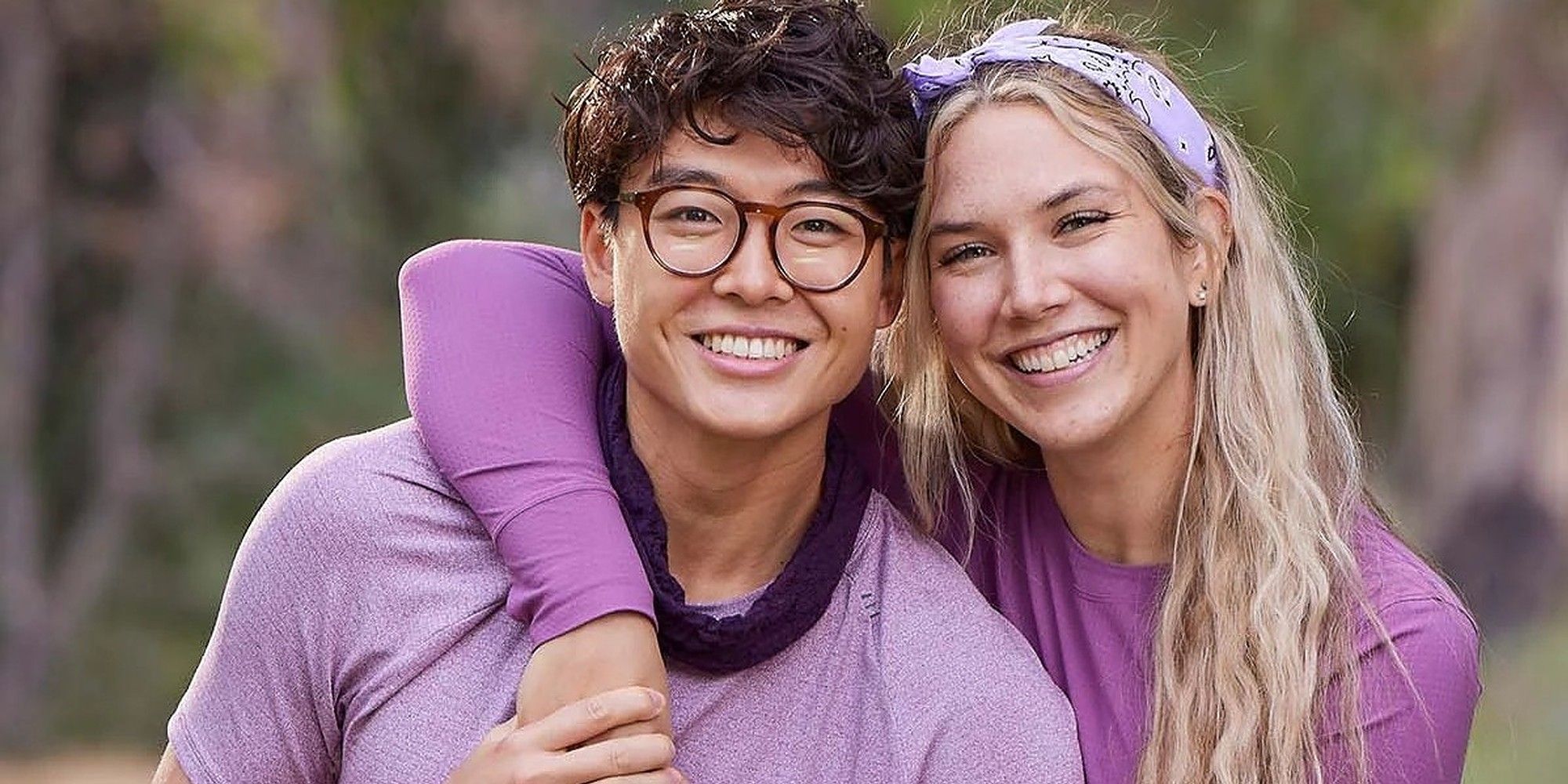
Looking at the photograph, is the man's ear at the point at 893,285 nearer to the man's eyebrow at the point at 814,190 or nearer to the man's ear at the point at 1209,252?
the man's eyebrow at the point at 814,190

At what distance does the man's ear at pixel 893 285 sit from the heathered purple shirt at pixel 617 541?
293mm

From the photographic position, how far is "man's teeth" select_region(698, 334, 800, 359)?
2.44 m

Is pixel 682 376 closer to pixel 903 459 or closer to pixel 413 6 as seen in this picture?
pixel 903 459

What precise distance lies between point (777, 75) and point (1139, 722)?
0.90m

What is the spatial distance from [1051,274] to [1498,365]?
26.2 feet

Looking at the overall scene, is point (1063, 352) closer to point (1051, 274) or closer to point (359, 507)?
point (1051, 274)

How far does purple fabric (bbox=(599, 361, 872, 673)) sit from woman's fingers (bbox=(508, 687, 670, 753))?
0.20 m

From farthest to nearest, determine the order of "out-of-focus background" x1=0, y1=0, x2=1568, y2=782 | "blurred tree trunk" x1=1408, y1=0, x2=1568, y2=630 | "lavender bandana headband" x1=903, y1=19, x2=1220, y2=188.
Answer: "blurred tree trunk" x1=1408, y1=0, x2=1568, y2=630, "out-of-focus background" x1=0, y1=0, x2=1568, y2=782, "lavender bandana headband" x1=903, y1=19, x2=1220, y2=188

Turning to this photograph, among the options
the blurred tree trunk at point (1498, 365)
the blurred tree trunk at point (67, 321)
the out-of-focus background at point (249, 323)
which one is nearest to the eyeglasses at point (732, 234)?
the out-of-focus background at point (249, 323)

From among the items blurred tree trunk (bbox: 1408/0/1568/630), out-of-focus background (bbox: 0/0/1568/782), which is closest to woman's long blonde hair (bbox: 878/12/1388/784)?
out-of-focus background (bbox: 0/0/1568/782)

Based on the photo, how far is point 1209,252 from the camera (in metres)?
2.75

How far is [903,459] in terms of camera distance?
2.82 metres

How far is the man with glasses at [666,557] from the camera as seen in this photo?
2432mm

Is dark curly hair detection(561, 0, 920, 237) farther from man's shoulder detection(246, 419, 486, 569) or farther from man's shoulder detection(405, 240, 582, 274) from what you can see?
man's shoulder detection(246, 419, 486, 569)
